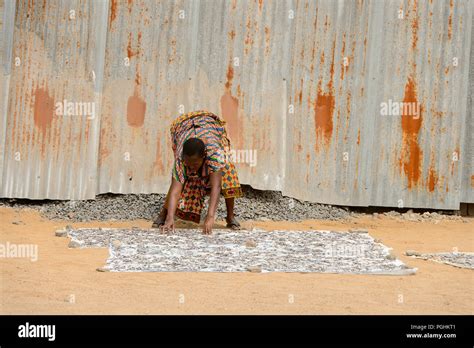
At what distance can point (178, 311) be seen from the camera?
5809 mm

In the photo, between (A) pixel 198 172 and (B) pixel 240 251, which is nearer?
(B) pixel 240 251

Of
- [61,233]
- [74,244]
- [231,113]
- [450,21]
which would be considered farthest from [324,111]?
[74,244]

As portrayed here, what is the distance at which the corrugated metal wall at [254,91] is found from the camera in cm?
1059

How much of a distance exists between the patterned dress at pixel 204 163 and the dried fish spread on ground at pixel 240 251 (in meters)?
0.35

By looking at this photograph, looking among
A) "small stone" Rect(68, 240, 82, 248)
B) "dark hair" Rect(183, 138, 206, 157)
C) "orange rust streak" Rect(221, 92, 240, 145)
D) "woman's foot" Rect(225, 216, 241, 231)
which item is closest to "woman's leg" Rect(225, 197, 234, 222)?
"woman's foot" Rect(225, 216, 241, 231)

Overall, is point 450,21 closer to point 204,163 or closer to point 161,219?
point 204,163

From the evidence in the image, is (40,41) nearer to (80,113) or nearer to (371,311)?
(80,113)

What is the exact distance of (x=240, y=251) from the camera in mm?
8109

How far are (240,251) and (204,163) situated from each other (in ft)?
4.74

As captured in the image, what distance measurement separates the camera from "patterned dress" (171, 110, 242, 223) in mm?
9062

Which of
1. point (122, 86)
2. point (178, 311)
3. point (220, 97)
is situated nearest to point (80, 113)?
point (122, 86)

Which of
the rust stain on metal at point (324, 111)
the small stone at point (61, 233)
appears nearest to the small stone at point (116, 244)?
the small stone at point (61, 233)

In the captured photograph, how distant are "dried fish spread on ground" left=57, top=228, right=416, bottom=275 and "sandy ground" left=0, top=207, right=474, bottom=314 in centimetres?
19

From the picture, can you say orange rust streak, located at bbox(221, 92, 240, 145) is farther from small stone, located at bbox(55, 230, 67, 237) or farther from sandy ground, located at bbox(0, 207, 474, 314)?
sandy ground, located at bbox(0, 207, 474, 314)
